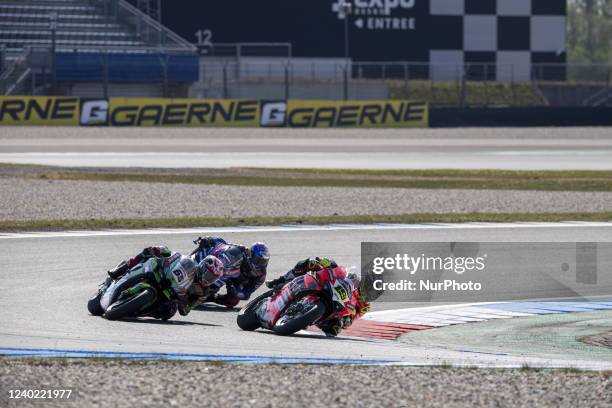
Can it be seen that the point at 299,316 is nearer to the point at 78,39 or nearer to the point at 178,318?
the point at 178,318

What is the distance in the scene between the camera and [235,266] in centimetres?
1023

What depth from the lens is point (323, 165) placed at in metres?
29.3

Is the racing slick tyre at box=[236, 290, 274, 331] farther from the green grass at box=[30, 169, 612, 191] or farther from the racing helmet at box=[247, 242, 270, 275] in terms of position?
the green grass at box=[30, 169, 612, 191]

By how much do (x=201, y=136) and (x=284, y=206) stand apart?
18563 mm

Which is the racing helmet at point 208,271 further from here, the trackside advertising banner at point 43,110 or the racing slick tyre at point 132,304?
the trackside advertising banner at point 43,110

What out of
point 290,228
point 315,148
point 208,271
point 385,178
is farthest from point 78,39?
point 208,271

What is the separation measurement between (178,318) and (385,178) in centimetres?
1688

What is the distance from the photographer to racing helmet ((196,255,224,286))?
968 cm

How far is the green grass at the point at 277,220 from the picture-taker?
16.6m

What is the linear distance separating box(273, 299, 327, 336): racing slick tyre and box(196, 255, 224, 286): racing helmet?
3.01 feet

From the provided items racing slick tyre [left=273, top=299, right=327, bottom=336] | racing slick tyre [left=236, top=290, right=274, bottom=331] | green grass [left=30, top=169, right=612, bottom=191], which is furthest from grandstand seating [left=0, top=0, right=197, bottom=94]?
racing slick tyre [left=273, top=299, right=327, bottom=336]

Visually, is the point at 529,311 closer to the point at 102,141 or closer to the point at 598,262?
the point at 598,262

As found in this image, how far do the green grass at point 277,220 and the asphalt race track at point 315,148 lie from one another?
34.3 ft

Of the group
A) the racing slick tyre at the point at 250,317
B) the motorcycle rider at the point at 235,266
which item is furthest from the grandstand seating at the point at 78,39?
the racing slick tyre at the point at 250,317
